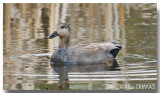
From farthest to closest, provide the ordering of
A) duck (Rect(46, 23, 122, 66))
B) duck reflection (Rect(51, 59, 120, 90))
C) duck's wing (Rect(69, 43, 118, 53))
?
duck's wing (Rect(69, 43, 118, 53)), duck (Rect(46, 23, 122, 66)), duck reflection (Rect(51, 59, 120, 90))

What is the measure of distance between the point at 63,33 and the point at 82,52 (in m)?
0.45

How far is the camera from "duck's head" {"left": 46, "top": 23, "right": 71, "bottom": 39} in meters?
16.3

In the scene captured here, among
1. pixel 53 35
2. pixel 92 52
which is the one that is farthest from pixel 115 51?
pixel 53 35

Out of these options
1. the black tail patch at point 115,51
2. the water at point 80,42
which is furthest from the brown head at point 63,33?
the black tail patch at point 115,51

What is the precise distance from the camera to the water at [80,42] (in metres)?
15.2

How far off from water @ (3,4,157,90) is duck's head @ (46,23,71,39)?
11 cm

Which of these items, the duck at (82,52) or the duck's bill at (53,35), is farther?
the duck at (82,52)

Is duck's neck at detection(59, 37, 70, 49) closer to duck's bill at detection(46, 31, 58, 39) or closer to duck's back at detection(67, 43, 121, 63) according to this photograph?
duck's back at detection(67, 43, 121, 63)

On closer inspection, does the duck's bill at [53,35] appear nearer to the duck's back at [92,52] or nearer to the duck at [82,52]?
the duck at [82,52]

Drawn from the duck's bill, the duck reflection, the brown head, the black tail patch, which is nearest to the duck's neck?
the brown head

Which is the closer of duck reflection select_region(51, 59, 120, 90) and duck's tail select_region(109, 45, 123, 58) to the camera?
duck reflection select_region(51, 59, 120, 90)

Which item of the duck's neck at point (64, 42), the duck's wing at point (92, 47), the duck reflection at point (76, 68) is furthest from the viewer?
the duck's neck at point (64, 42)

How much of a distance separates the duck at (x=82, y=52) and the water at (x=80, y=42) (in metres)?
0.13

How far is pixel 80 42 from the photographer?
16.8 m
